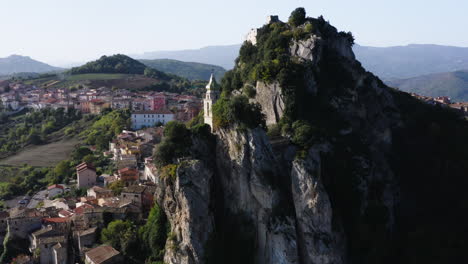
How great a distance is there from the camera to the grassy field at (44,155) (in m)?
66.2

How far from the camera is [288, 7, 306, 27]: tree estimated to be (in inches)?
1774

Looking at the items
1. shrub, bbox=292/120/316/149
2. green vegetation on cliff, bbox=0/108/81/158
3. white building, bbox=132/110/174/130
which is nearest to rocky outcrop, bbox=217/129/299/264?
shrub, bbox=292/120/316/149

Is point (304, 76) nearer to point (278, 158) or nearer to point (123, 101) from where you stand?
point (278, 158)

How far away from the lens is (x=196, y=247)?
31203 millimetres

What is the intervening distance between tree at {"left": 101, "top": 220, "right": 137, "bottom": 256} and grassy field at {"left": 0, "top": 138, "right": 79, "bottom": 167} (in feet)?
112

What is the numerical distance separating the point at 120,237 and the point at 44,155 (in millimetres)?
42488

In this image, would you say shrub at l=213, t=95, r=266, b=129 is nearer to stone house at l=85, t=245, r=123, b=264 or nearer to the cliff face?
the cliff face

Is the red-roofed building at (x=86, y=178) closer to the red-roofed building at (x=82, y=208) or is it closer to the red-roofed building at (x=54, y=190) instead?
the red-roofed building at (x=54, y=190)

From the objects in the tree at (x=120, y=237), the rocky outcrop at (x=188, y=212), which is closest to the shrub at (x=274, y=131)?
the rocky outcrop at (x=188, y=212)

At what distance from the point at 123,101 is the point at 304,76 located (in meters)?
59.9

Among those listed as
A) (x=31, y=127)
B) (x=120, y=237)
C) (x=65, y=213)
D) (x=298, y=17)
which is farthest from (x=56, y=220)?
(x=31, y=127)

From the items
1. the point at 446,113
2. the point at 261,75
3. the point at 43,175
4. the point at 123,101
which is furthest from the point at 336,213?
the point at 123,101

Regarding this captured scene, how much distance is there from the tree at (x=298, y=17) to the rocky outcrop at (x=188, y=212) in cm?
1970

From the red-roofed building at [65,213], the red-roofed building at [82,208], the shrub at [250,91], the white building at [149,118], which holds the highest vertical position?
the shrub at [250,91]
